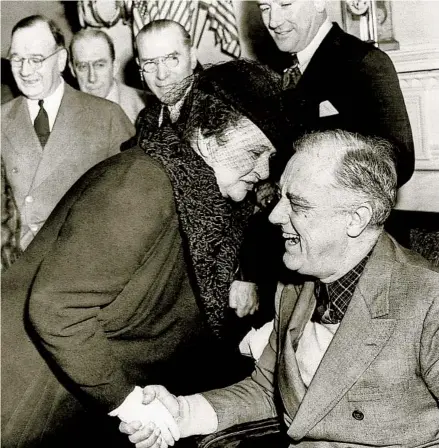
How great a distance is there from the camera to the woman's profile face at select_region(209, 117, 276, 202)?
6.01 ft

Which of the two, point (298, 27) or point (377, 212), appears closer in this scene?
point (377, 212)

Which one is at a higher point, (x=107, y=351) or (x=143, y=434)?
(x=107, y=351)

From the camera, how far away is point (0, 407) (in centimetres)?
186

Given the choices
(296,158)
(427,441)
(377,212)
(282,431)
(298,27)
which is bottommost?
(282,431)

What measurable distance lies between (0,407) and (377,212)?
3.73ft

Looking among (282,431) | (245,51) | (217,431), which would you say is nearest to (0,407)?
(217,431)

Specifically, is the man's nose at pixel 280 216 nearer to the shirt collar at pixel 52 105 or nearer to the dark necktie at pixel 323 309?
the dark necktie at pixel 323 309

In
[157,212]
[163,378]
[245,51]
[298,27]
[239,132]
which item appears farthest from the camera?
[245,51]

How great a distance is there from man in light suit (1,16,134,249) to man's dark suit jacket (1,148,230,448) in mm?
Result: 1085

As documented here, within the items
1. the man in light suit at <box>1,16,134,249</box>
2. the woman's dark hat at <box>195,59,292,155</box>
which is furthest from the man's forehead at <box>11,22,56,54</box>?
the woman's dark hat at <box>195,59,292,155</box>

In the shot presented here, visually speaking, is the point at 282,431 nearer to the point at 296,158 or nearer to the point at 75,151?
the point at 296,158

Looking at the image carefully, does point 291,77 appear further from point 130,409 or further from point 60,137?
point 130,409

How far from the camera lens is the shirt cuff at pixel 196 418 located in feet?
5.96

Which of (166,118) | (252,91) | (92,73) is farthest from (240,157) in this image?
(92,73)
